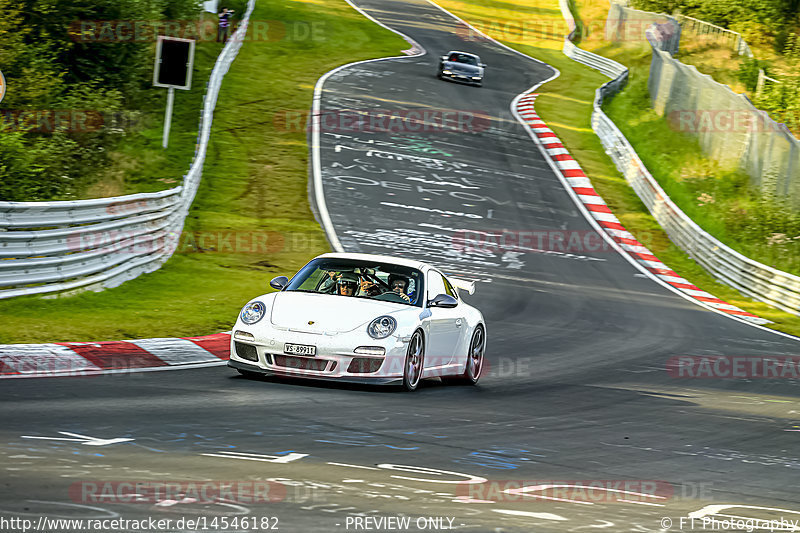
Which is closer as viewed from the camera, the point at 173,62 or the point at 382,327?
the point at 382,327

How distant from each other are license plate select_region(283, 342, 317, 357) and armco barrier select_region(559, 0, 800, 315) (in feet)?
49.7

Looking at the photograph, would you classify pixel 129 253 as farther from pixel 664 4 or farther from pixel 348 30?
pixel 664 4

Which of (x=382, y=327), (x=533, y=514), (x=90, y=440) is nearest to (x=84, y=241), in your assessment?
(x=382, y=327)

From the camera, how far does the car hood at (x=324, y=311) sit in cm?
1041

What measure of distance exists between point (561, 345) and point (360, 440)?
7.98 meters

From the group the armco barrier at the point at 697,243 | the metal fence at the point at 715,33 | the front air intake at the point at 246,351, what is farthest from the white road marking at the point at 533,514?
the metal fence at the point at 715,33

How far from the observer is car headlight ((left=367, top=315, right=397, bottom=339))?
10445 millimetres

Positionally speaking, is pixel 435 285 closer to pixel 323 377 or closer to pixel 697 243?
pixel 323 377

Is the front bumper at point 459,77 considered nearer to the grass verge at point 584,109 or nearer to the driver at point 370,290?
the grass verge at point 584,109

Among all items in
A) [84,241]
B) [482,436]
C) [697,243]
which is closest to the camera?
[482,436]

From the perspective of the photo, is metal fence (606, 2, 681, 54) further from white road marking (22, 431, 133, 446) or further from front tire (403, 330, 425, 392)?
white road marking (22, 431, 133, 446)

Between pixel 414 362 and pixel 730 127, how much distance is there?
899 inches

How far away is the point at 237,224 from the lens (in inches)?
926

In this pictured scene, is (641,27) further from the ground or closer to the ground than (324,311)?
further from the ground
